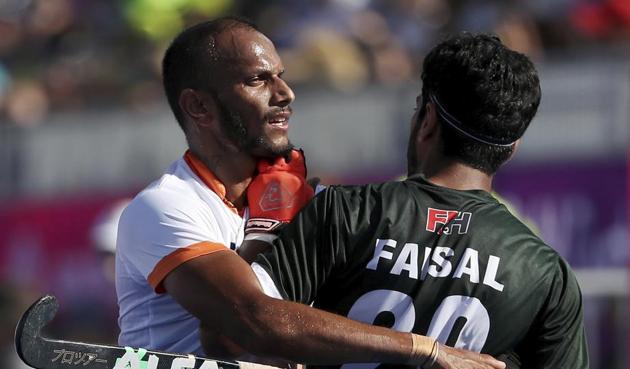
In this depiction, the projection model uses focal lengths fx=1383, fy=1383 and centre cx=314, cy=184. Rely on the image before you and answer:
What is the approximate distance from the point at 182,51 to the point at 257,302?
1.04 meters

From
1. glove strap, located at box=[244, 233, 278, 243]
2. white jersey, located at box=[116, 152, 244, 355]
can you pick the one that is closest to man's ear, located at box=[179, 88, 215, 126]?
white jersey, located at box=[116, 152, 244, 355]

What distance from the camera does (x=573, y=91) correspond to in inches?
358

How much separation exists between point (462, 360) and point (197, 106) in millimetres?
1261

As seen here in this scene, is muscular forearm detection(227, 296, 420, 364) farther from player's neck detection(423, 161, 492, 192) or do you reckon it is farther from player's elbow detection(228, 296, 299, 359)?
player's neck detection(423, 161, 492, 192)

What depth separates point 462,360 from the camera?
13.3 feet

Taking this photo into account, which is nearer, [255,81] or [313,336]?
[313,336]

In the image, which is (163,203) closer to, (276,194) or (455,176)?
(276,194)

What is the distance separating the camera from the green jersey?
409cm

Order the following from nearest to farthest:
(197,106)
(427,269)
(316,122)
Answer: (427,269), (197,106), (316,122)

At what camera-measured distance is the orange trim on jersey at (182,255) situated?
4.14 m

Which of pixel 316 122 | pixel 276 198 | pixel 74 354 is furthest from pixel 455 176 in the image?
pixel 316 122

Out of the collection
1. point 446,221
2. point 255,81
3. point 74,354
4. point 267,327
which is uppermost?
point 255,81

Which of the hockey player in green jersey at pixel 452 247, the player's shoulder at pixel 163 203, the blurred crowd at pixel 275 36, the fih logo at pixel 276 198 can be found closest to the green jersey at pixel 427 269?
the hockey player in green jersey at pixel 452 247

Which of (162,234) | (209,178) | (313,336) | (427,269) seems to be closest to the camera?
(313,336)
